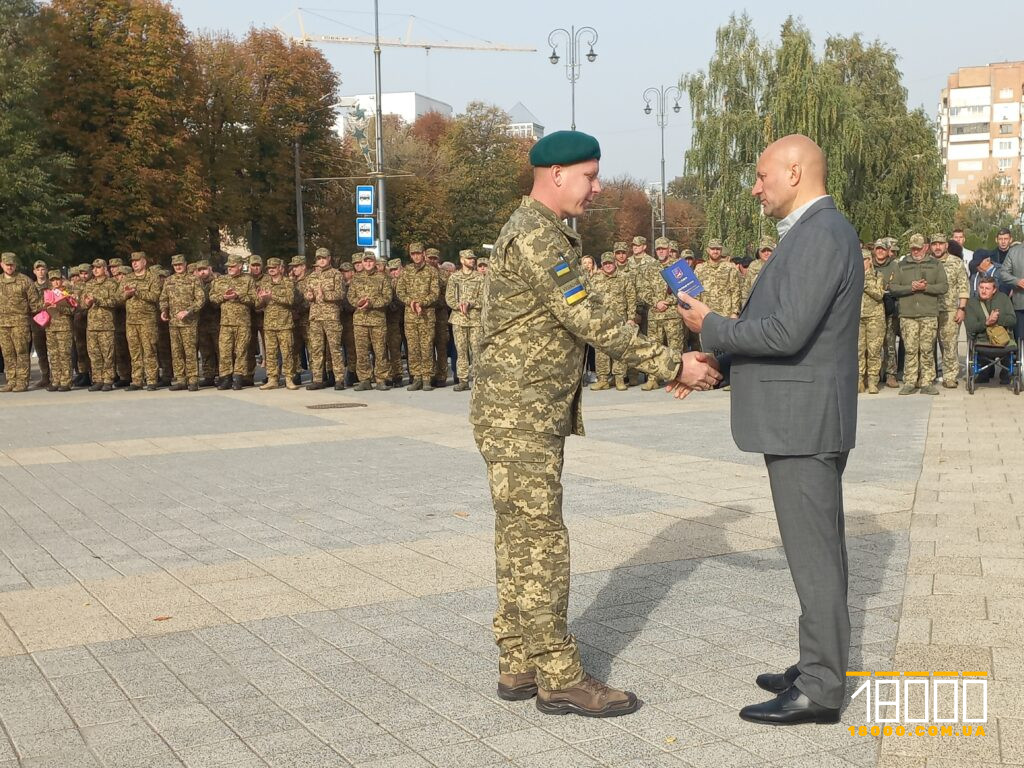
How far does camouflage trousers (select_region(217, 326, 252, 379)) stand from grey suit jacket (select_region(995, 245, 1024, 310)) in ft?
37.6

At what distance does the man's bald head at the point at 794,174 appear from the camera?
4383 mm

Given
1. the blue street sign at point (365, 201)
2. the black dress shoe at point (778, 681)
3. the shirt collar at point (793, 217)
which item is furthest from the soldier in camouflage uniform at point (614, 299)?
the blue street sign at point (365, 201)

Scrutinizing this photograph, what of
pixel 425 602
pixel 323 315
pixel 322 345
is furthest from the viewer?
pixel 322 345

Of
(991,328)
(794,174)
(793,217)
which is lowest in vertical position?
(991,328)

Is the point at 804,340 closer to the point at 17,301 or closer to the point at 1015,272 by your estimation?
the point at 1015,272

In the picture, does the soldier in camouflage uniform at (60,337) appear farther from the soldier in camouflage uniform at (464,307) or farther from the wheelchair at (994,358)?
the wheelchair at (994,358)

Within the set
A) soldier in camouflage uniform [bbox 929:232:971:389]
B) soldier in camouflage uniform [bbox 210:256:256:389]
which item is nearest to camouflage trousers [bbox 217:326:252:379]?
soldier in camouflage uniform [bbox 210:256:256:389]

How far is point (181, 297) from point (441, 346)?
4315mm

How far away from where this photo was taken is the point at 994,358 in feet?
55.8

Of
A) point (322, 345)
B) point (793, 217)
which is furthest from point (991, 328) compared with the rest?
point (793, 217)

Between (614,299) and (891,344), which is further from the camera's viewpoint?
(614,299)

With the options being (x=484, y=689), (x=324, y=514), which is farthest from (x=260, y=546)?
(x=484, y=689)

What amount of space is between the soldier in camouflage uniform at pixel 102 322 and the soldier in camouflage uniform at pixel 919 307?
12.4m

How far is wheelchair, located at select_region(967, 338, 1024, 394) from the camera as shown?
16.4 m
